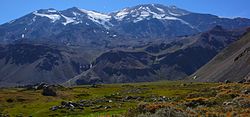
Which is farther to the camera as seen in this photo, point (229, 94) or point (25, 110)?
point (25, 110)

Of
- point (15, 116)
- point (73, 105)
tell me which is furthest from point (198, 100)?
point (73, 105)

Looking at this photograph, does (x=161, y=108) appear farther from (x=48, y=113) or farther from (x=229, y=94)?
(x=48, y=113)

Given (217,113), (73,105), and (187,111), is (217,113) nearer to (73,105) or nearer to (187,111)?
(187,111)

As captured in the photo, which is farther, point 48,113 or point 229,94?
point 48,113

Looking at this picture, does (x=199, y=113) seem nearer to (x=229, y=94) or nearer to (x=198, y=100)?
(x=198, y=100)

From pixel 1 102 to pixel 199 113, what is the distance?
10402 centimetres

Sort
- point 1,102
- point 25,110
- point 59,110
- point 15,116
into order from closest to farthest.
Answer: point 15,116 → point 59,110 → point 25,110 → point 1,102

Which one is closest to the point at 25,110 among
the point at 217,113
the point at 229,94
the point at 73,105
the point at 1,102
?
the point at 73,105

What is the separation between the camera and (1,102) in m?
122

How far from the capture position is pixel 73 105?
318ft

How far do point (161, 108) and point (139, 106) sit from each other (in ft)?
7.78

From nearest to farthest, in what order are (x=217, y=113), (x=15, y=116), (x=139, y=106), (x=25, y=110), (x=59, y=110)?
(x=217, y=113) → (x=139, y=106) → (x=15, y=116) → (x=59, y=110) → (x=25, y=110)

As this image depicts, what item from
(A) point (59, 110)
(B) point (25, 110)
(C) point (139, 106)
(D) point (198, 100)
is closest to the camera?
(C) point (139, 106)

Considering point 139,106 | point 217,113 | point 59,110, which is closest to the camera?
point 217,113
